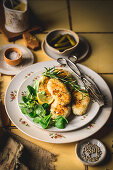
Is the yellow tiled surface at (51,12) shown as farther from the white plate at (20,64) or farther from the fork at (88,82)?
the fork at (88,82)

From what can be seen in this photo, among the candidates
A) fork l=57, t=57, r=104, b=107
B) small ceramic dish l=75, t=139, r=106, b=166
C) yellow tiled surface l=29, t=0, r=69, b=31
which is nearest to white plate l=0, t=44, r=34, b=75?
fork l=57, t=57, r=104, b=107

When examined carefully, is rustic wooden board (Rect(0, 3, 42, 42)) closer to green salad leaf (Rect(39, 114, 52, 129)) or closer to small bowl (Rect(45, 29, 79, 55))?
small bowl (Rect(45, 29, 79, 55))

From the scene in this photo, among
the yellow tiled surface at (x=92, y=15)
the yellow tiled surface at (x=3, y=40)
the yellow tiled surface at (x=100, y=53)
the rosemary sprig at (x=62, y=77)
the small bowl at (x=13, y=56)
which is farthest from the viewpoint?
the yellow tiled surface at (x=92, y=15)

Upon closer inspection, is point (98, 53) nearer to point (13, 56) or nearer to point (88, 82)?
point (88, 82)

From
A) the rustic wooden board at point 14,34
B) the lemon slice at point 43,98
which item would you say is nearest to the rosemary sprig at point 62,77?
the lemon slice at point 43,98

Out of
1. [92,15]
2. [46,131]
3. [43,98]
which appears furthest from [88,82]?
[92,15]

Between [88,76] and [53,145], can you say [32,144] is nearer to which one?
[53,145]

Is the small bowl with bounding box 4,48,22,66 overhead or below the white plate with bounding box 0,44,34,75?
overhead
